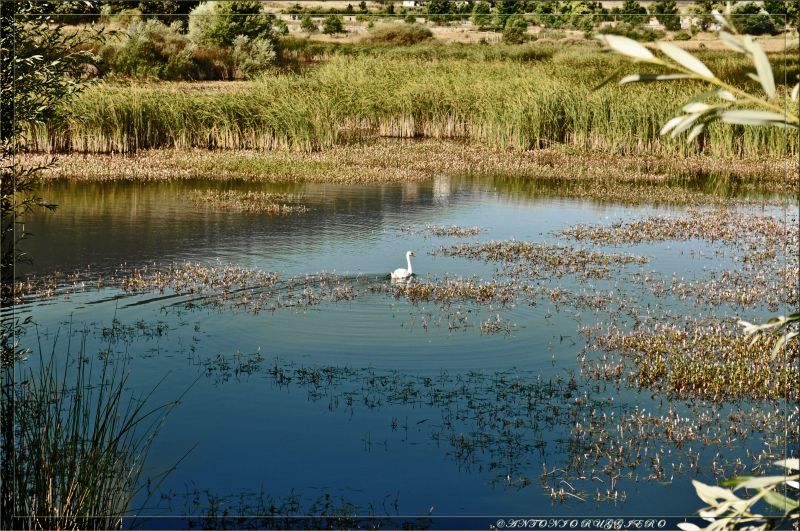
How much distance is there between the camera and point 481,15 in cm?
4975

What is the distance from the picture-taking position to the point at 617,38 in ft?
7.45

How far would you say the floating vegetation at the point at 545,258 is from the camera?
14.9 meters

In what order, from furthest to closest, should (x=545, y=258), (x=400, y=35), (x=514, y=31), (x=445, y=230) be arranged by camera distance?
1. (x=514, y=31)
2. (x=400, y=35)
3. (x=445, y=230)
4. (x=545, y=258)

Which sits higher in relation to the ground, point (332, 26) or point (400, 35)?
point (332, 26)

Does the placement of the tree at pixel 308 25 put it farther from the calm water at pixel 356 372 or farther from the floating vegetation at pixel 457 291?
the floating vegetation at pixel 457 291

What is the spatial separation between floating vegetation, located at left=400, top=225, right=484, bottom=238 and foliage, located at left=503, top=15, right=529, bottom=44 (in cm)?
3672

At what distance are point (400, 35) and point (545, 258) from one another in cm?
3968

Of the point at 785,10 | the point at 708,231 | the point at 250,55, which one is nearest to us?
the point at 785,10

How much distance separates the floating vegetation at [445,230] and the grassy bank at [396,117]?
1131 centimetres

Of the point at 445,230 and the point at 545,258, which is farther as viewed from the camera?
the point at 445,230

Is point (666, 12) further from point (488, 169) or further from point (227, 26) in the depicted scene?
point (488, 169)

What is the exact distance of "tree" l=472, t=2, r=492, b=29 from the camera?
164ft

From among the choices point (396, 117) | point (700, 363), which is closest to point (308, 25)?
point (396, 117)

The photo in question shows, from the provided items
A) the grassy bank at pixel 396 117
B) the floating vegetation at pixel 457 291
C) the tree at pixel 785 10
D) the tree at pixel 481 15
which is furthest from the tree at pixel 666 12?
the floating vegetation at pixel 457 291
